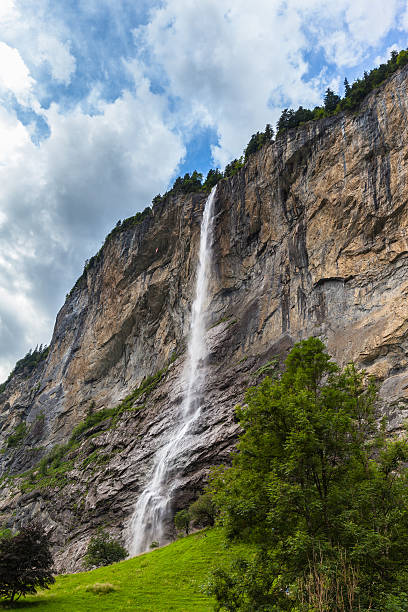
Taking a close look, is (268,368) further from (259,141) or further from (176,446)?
(259,141)

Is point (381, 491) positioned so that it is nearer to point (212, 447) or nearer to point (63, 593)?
point (63, 593)

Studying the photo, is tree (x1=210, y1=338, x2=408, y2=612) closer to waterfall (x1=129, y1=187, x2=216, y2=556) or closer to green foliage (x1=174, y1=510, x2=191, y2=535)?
green foliage (x1=174, y1=510, x2=191, y2=535)

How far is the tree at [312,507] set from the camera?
27.7 feet

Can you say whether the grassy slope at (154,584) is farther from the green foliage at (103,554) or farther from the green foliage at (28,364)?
the green foliage at (28,364)

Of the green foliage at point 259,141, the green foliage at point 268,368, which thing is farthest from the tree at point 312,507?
the green foliage at point 259,141

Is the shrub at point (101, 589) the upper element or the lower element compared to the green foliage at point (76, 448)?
lower

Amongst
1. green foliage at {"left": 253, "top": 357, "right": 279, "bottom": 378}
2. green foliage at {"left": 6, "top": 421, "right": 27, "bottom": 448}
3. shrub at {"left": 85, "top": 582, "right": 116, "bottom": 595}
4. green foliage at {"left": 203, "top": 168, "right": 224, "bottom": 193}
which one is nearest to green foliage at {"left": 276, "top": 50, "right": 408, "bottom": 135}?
green foliage at {"left": 203, "top": 168, "right": 224, "bottom": 193}

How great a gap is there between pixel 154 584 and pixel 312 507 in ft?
48.9

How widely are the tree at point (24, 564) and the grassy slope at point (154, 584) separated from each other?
688 mm

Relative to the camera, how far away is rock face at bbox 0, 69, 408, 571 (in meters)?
35.5

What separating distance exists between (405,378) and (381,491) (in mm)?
19487

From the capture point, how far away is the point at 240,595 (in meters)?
9.25

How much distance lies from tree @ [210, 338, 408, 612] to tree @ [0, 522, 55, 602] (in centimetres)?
907

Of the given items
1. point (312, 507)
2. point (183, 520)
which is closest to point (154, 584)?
point (183, 520)
